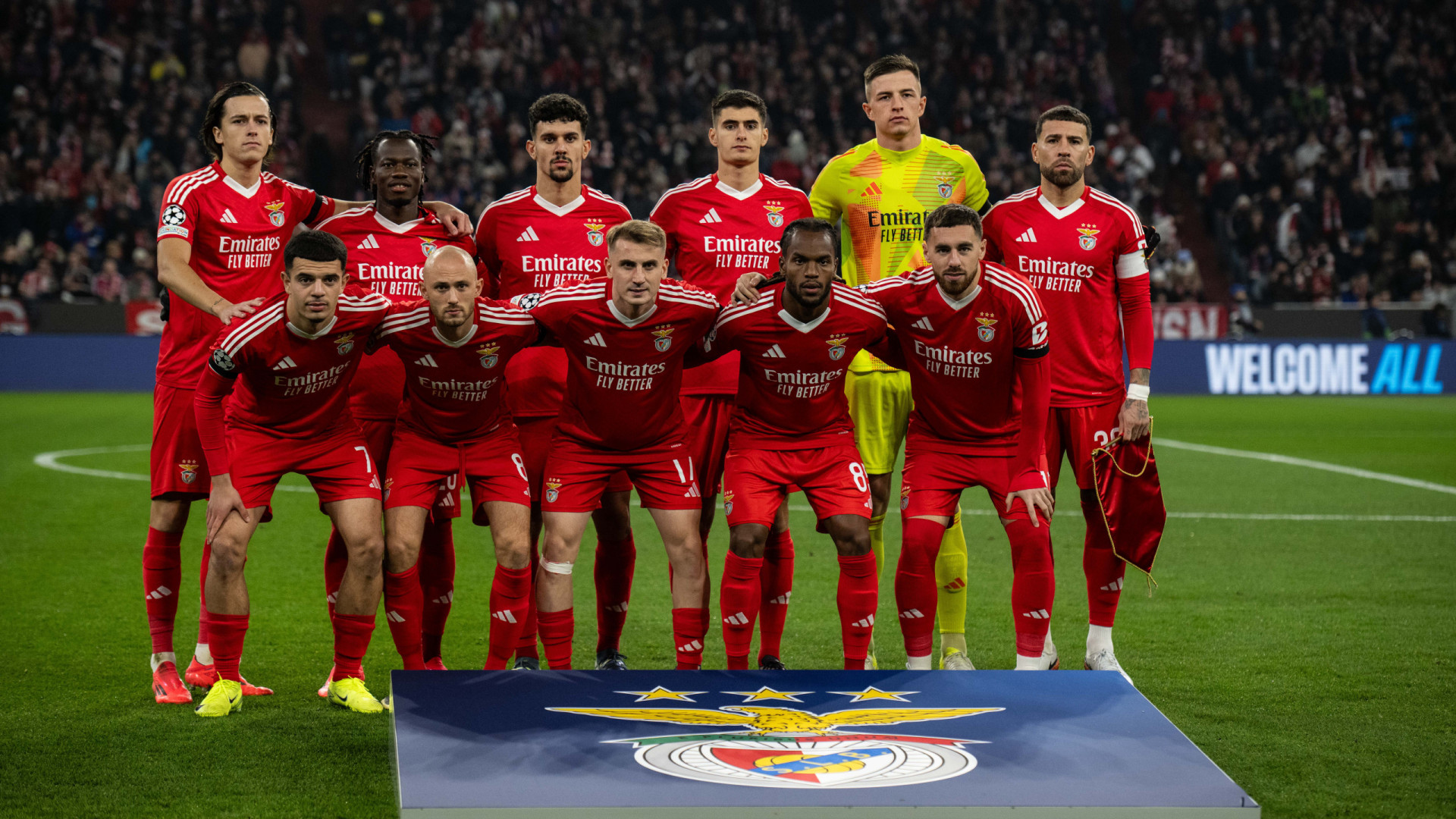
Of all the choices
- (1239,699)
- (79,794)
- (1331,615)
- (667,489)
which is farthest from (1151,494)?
(79,794)

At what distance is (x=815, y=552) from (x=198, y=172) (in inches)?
174

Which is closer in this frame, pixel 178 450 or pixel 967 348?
pixel 967 348

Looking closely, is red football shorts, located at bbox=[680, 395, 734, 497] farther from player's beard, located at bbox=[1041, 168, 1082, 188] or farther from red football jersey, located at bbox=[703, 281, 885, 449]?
player's beard, located at bbox=[1041, 168, 1082, 188]

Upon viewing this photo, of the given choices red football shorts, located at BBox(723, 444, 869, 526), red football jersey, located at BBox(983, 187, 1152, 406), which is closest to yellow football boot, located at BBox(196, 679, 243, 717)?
Answer: red football shorts, located at BBox(723, 444, 869, 526)

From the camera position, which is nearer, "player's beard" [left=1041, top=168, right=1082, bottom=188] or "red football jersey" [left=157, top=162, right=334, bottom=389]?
"red football jersey" [left=157, top=162, right=334, bottom=389]

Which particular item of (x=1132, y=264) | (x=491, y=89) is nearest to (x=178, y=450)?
(x=1132, y=264)

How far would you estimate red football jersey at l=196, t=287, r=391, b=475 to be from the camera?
190 inches

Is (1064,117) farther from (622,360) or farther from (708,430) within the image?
(622,360)

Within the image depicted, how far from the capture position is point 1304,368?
1945 cm

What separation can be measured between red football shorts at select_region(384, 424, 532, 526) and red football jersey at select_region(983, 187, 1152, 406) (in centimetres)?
220

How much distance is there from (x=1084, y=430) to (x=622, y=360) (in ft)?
6.47

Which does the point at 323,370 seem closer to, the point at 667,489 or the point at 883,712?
the point at 667,489

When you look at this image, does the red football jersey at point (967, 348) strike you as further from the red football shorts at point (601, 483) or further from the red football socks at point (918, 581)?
the red football shorts at point (601, 483)

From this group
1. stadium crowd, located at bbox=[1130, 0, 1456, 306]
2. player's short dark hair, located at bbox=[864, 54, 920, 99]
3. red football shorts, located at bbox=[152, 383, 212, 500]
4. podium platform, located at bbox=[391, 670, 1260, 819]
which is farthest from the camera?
stadium crowd, located at bbox=[1130, 0, 1456, 306]
